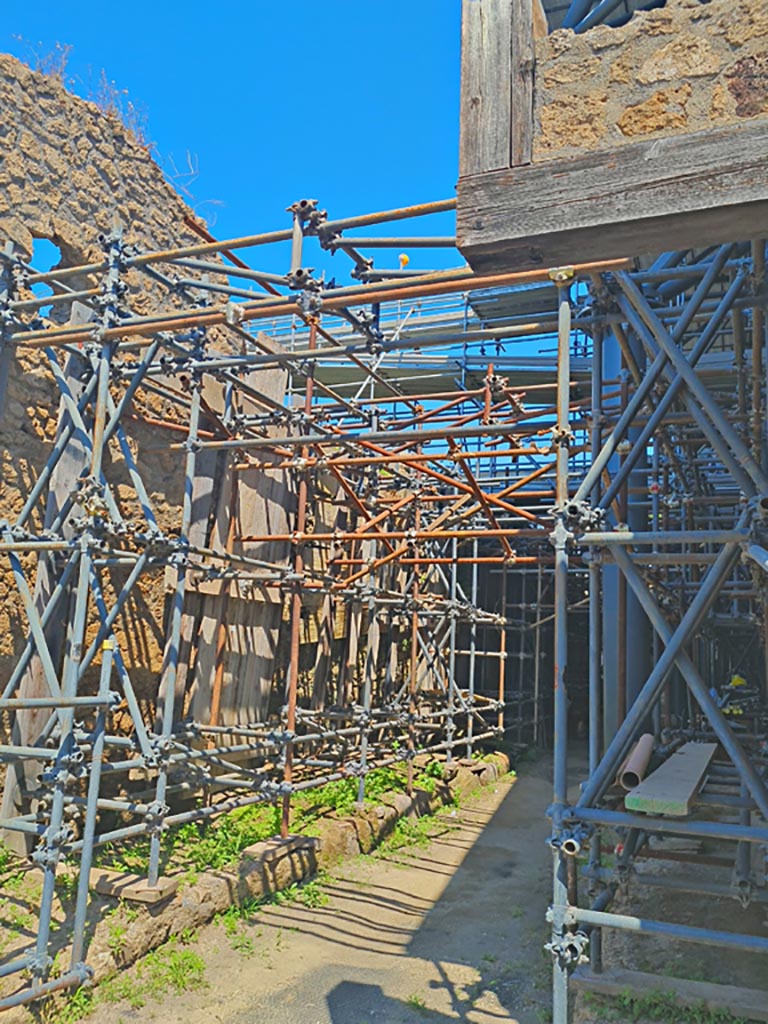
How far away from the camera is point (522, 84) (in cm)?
283

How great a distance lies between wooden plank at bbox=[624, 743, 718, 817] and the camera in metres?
3.67

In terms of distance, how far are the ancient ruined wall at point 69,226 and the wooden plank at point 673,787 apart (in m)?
4.03

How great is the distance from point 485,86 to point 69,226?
4689mm

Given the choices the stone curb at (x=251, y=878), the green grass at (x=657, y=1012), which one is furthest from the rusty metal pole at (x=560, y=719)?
the stone curb at (x=251, y=878)

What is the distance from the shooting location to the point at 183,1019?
179 inches

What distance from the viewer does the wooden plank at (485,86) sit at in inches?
110

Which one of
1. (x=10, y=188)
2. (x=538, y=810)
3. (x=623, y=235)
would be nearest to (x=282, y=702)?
(x=538, y=810)

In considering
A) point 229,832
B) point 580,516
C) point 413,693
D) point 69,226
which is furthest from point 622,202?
point 413,693

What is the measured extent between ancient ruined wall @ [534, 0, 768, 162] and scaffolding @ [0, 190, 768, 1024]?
1.34m

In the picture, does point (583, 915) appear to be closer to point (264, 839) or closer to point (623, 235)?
point (623, 235)

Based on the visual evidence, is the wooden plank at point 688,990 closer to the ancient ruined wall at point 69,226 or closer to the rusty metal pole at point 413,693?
the ancient ruined wall at point 69,226

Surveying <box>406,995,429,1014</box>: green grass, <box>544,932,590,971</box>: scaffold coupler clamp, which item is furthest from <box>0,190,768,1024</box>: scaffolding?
<box>406,995,429,1014</box>: green grass

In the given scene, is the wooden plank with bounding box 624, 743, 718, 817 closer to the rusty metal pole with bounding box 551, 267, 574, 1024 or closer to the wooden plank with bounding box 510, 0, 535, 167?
the rusty metal pole with bounding box 551, 267, 574, 1024

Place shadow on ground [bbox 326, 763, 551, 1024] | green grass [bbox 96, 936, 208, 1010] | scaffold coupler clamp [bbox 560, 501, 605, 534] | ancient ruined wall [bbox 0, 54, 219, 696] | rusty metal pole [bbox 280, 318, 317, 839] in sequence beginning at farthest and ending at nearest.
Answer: rusty metal pole [bbox 280, 318, 317, 839], ancient ruined wall [bbox 0, 54, 219, 696], shadow on ground [bbox 326, 763, 551, 1024], green grass [bbox 96, 936, 208, 1010], scaffold coupler clamp [bbox 560, 501, 605, 534]
